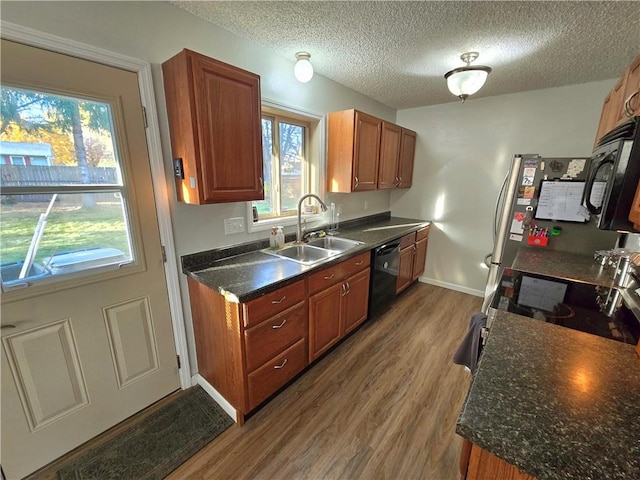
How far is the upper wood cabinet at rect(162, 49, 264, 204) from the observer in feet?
4.65

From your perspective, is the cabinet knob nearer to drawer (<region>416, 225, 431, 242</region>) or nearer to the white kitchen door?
drawer (<region>416, 225, 431, 242</region>)

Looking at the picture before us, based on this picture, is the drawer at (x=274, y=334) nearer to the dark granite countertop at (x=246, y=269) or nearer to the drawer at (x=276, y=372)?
the drawer at (x=276, y=372)

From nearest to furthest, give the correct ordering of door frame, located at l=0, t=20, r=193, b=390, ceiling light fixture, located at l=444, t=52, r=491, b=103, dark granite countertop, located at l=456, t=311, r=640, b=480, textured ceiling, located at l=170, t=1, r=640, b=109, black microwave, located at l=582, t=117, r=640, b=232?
dark granite countertop, located at l=456, t=311, r=640, b=480 < black microwave, located at l=582, t=117, r=640, b=232 < door frame, located at l=0, t=20, r=193, b=390 < textured ceiling, located at l=170, t=1, r=640, b=109 < ceiling light fixture, located at l=444, t=52, r=491, b=103

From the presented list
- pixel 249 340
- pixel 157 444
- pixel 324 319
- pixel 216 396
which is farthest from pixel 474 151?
A: pixel 157 444

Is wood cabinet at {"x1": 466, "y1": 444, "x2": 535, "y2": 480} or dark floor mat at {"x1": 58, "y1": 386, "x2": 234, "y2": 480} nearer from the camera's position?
wood cabinet at {"x1": 466, "y1": 444, "x2": 535, "y2": 480}

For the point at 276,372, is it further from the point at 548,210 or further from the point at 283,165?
the point at 548,210

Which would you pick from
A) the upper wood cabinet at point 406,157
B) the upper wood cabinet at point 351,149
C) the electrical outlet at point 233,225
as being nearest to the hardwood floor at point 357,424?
the electrical outlet at point 233,225

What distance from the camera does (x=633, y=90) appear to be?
134 centimetres

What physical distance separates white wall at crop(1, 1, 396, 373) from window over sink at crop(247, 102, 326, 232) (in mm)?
119

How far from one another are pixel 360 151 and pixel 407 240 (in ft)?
3.84

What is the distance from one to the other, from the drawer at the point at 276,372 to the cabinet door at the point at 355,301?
53cm

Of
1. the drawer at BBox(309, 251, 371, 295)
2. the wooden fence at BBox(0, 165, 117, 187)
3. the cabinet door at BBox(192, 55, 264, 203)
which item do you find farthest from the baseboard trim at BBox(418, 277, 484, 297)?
the wooden fence at BBox(0, 165, 117, 187)

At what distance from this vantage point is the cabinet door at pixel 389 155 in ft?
9.81

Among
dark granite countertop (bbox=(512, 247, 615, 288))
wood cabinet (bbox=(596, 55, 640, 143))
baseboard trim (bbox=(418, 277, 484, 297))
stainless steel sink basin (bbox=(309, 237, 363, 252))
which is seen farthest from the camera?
baseboard trim (bbox=(418, 277, 484, 297))
